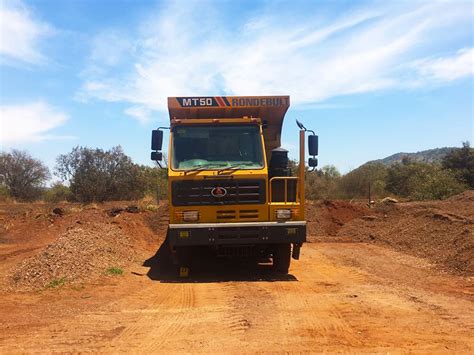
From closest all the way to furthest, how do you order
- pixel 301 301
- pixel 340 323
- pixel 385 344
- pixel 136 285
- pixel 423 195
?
1. pixel 385 344
2. pixel 340 323
3. pixel 301 301
4. pixel 136 285
5. pixel 423 195

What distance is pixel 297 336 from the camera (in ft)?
19.1

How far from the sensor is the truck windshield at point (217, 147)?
10523 millimetres

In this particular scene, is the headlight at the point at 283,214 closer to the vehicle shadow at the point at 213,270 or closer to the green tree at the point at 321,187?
the vehicle shadow at the point at 213,270

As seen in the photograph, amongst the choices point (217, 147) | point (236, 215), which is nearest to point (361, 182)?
point (217, 147)

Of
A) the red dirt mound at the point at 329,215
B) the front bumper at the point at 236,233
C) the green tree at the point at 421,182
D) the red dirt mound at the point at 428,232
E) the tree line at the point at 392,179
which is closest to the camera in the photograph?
the front bumper at the point at 236,233

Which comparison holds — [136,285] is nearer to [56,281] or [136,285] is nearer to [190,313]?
[56,281]

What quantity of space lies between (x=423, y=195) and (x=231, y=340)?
27.7 meters

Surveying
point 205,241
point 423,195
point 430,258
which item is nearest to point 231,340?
point 205,241

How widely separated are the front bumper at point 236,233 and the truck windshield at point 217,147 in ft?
4.33

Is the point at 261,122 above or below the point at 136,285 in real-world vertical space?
above

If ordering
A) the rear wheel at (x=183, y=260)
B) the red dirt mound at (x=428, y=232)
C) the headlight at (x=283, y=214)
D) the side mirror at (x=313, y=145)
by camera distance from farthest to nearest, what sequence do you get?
1. the red dirt mound at (x=428, y=232)
2. the side mirror at (x=313, y=145)
3. the rear wheel at (x=183, y=260)
4. the headlight at (x=283, y=214)

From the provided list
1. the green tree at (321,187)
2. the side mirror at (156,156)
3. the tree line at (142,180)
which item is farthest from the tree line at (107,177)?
the side mirror at (156,156)

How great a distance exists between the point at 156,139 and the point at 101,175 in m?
23.9

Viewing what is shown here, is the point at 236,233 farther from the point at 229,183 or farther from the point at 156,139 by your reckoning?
the point at 156,139
